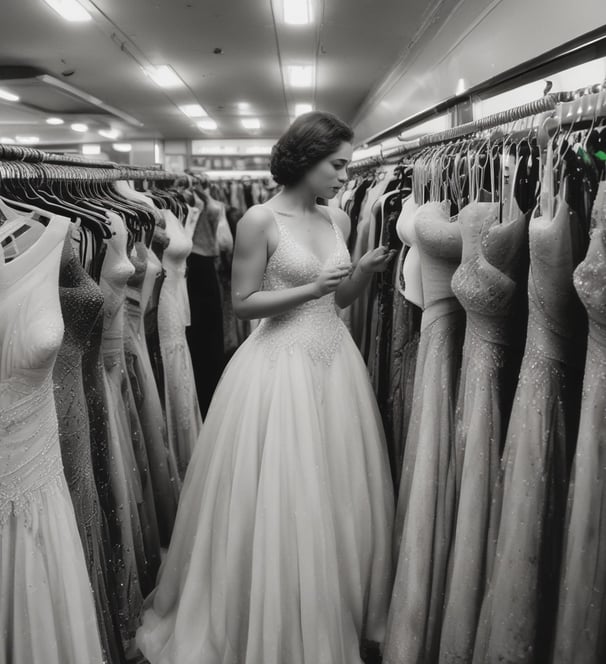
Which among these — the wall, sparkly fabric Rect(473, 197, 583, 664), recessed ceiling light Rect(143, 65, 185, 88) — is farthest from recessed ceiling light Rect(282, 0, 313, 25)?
sparkly fabric Rect(473, 197, 583, 664)

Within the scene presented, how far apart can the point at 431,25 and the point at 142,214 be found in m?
3.21

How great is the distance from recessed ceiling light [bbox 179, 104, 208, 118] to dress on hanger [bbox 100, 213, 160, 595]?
8.06 m

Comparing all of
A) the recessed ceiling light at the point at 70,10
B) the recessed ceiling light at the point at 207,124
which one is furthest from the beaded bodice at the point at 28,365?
the recessed ceiling light at the point at 207,124

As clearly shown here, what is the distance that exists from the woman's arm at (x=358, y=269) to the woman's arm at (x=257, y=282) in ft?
0.40

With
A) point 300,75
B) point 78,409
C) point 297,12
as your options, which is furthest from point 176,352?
point 300,75

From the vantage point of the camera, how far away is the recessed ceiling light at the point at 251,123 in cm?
1071

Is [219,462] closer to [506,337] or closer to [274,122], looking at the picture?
[506,337]

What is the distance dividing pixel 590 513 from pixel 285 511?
2.82 ft

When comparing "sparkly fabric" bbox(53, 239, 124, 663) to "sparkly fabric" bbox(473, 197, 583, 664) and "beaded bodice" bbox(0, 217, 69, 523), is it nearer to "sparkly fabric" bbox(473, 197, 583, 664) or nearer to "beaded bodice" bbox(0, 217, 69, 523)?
"beaded bodice" bbox(0, 217, 69, 523)

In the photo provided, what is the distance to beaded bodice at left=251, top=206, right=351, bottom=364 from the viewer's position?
1.83 m

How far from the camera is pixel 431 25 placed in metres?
4.37

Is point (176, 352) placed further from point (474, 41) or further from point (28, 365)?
point (474, 41)

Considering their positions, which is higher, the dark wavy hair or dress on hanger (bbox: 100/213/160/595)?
the dark wavy hair

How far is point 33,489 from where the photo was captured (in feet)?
4.12
